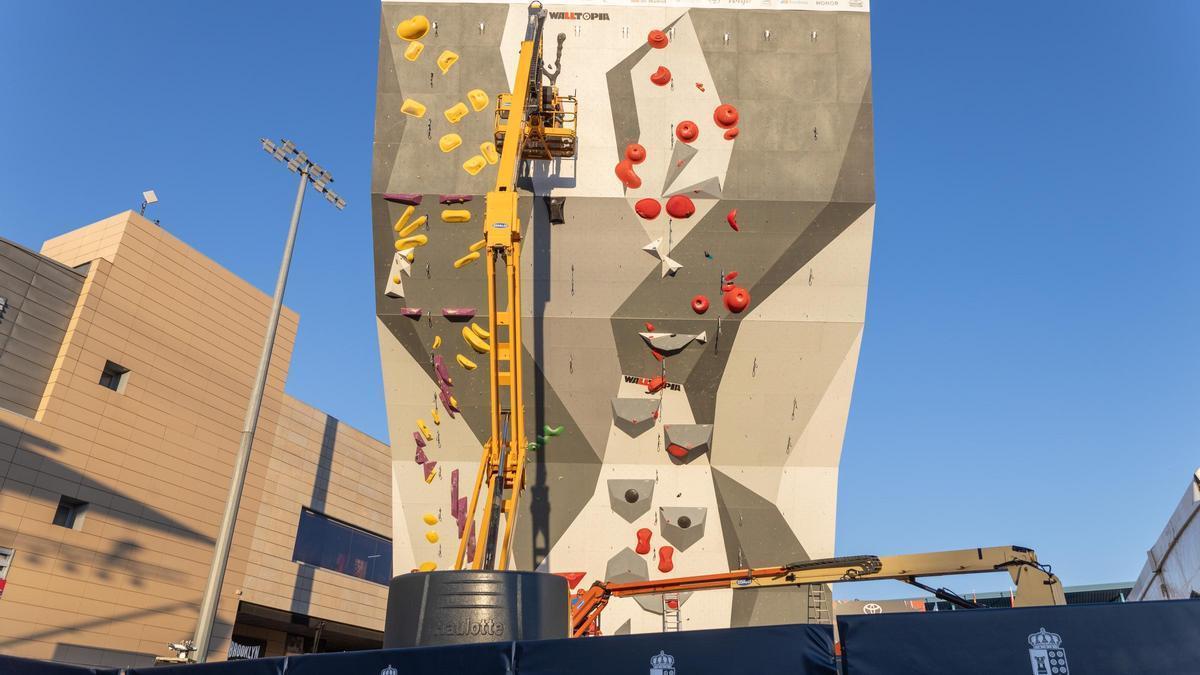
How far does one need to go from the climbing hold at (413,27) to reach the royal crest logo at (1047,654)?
16.6 metres

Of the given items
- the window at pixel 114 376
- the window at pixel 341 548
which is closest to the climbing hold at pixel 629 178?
the window at pixel 114 376

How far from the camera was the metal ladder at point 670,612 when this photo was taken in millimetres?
18380

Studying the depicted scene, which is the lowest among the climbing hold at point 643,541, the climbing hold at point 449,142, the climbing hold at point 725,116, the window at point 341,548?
the climbing hold at point 643,541

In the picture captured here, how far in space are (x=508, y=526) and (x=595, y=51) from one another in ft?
34.5

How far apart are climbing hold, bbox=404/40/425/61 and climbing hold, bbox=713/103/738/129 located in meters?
6.64

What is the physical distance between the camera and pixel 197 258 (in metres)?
32.0

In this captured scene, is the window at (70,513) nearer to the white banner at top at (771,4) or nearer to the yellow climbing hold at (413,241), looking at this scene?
the yellow climbing hold at (413,241)

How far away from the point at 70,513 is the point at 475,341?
A: 16.7 meters

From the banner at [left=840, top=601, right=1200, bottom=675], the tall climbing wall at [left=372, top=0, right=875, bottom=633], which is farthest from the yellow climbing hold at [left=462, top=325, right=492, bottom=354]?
the banner at [left=840, top=601, right=1200, bottom=675]

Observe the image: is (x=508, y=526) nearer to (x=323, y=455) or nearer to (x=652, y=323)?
(x=652, y=323)

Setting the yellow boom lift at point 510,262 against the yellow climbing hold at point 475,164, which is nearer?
the yellow boom lift at point 510,262

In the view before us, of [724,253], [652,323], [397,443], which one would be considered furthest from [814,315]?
[397,443]

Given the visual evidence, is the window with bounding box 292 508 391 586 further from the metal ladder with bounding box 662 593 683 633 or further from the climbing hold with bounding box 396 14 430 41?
the climbing hold with bounding box 396 14 430 41

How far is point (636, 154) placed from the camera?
730 inches
